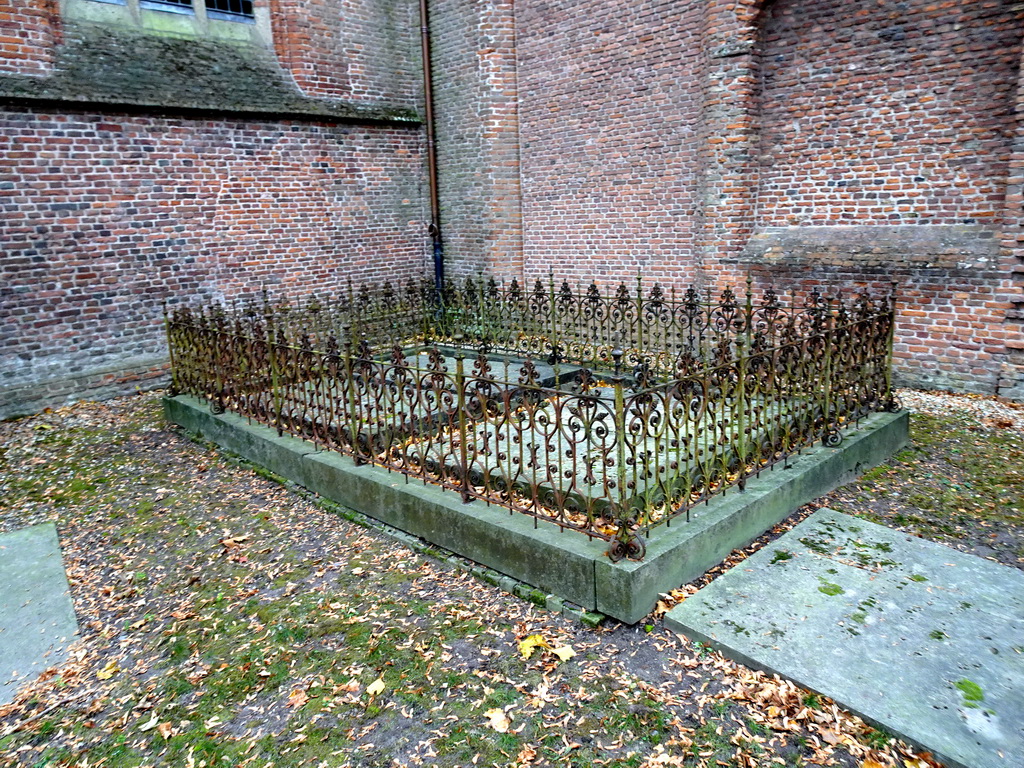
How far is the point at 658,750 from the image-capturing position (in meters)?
2.90

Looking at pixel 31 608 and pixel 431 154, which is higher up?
pixel 431 154

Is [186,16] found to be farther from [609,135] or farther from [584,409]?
[584,409]

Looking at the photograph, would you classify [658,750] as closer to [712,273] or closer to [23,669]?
[23,669]

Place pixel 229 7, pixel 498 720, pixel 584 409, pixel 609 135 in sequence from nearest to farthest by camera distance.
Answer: pixel 498 720 < pixel 584 409 < pixel 609 135 < pixel 229 7

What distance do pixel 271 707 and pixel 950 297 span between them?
771 centimetres

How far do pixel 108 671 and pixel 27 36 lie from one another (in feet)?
28.1

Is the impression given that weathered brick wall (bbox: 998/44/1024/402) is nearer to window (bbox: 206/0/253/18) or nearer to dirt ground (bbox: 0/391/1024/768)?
dirt ground (bbox: 0/391/1024/768)

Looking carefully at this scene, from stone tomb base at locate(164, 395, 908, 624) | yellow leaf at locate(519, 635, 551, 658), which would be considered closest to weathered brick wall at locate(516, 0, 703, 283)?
stone tomb base at locate(164, 395, 908, 624)

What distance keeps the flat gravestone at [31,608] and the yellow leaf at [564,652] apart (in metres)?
2.69

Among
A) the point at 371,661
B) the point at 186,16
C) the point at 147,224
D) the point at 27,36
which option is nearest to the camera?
the point at 371,661

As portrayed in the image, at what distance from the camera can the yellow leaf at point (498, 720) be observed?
3105mm

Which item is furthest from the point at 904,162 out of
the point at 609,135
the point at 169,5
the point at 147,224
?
the point at 169,5

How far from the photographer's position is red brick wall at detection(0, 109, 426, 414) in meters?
8.70

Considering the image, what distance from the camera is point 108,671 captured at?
12.2ft
